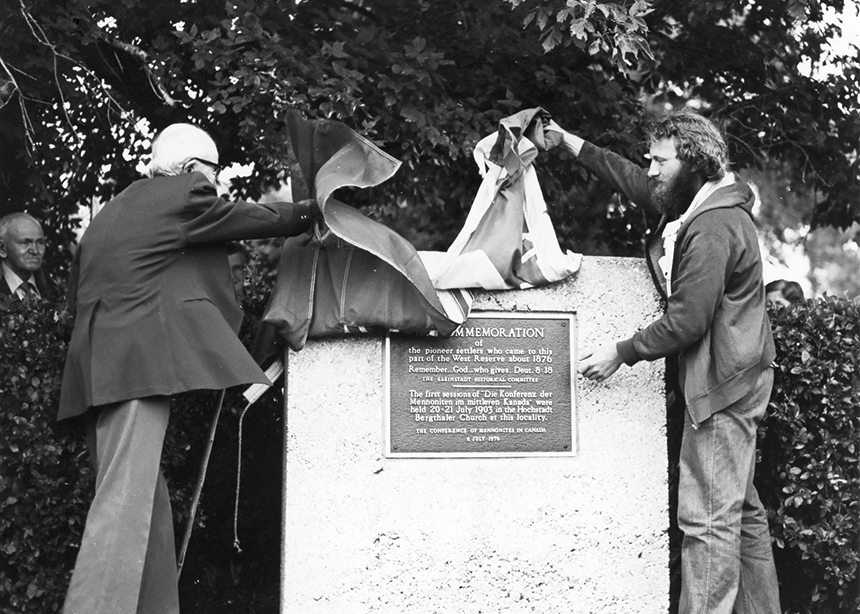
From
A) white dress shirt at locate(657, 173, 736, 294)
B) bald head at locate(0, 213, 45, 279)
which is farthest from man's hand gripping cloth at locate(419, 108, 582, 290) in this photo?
bald head at locate(0, 213, 45, 279)

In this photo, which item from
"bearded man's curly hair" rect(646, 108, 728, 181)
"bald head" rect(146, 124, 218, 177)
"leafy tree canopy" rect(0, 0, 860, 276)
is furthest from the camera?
"leafy tree canopy" rect(0, 0, 860, 276)

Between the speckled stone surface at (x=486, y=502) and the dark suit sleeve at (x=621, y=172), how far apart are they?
353mm

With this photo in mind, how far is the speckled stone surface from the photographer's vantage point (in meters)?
4.61

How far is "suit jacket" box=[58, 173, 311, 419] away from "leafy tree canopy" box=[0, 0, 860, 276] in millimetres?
1525

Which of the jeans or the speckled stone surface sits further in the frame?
the speckled stone surface

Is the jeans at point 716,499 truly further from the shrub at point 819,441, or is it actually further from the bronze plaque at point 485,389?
the shrub at point 819,441

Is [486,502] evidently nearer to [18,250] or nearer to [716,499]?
[716,499]

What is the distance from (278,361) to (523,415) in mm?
1154

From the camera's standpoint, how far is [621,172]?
5188 mm

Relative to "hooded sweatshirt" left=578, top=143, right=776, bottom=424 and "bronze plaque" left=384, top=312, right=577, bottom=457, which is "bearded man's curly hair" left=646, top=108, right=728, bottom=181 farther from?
"bronze plaque" left=384, top=312, right=577, bottom=457

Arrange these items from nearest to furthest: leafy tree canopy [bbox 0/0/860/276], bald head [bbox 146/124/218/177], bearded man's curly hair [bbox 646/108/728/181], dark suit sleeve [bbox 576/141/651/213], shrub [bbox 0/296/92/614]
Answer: bald head [bbox 146/124/218/177], bearded man's curly hair [bbox 646/108/728/181], shrub [bbox 0/296/92/614], dark suit sleeve [bbox 576/141/651/213], leafy tree canopy [bbox 0/0/860/276]

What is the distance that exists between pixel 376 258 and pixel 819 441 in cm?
239

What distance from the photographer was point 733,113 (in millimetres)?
7371

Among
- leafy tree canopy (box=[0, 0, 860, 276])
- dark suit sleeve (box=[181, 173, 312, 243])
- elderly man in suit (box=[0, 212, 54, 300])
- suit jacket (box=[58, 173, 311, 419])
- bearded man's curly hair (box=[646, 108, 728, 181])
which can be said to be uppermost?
leafy tree canopy (box=[0, 0, 860, 276])
